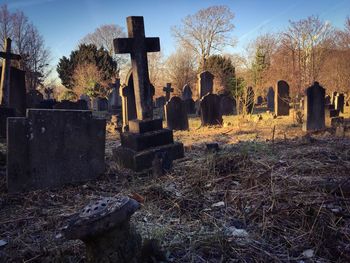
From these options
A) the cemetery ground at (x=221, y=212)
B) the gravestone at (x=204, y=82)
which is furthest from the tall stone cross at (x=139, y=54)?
the gravestone at (x=204, y=82)

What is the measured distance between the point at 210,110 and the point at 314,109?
158 inches

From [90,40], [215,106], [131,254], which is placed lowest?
[131,254]

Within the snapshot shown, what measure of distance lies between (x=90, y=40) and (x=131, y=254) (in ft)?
153

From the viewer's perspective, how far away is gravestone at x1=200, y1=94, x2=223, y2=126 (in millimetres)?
12195

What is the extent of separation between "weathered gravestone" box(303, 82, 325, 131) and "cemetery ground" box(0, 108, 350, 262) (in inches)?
198

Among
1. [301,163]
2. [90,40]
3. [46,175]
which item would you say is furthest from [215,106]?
[90,40]

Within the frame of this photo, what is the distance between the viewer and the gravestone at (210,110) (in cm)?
1220

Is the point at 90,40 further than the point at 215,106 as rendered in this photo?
Yes

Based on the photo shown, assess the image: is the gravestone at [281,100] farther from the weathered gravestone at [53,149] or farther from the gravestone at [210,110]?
the weathered gravestone at [53,149]

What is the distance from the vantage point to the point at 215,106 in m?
12.4

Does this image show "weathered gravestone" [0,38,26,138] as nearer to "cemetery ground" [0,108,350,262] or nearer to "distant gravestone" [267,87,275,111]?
"cemetery ground" [0,108,350,262]

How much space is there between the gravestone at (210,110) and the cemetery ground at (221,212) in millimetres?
7203

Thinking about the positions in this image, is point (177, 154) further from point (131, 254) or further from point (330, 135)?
point (330, 135)

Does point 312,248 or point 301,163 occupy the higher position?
point 301,163
